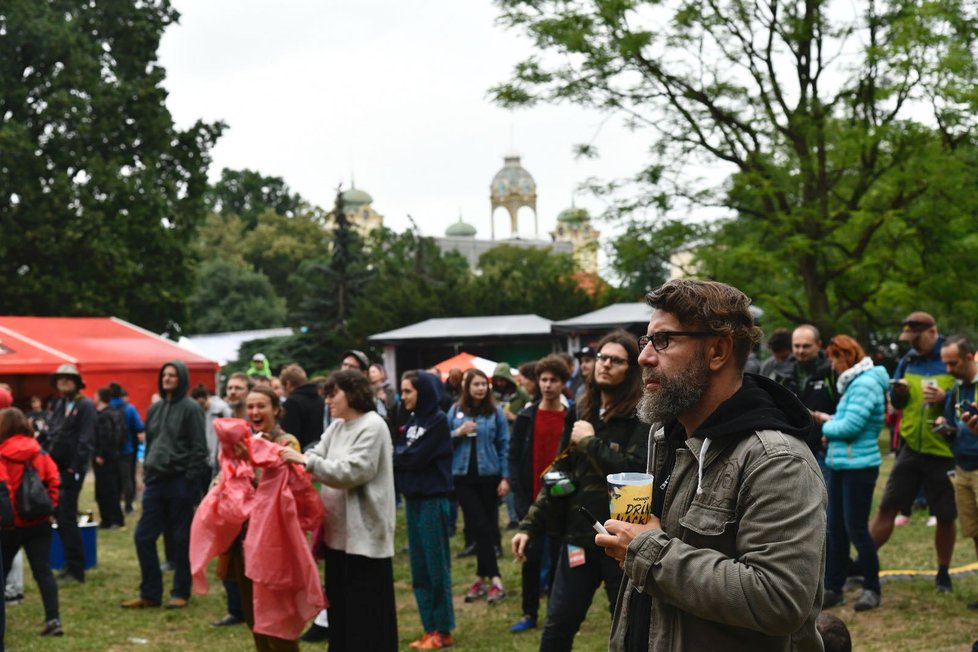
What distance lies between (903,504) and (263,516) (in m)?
4.59

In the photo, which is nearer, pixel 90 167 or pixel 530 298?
pixel 90 167

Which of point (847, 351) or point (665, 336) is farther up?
point (665, 336)

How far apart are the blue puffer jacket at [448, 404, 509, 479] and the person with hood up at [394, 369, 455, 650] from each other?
1.98m

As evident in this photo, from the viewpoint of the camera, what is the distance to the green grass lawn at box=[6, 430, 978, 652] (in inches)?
283

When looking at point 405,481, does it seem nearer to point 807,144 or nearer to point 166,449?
point 166,449

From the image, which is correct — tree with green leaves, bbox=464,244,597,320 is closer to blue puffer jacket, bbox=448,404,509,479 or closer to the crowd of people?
blue puffer jacket, bbox=448,404,509,479

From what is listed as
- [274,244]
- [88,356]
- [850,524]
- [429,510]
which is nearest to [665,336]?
[429,510]

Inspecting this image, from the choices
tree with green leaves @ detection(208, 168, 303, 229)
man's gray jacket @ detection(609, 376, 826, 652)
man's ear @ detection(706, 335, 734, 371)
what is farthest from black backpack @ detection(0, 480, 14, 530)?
tree with green leaves @ detection(208, 168, 303, 229)

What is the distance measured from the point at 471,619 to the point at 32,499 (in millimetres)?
3393

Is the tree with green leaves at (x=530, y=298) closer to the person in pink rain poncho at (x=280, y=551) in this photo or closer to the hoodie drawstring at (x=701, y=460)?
the person in pink rain poncho at (x=280, y=551)

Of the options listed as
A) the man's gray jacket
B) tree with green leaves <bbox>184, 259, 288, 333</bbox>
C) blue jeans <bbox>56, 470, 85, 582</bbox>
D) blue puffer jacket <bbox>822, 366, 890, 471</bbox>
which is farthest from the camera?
tree with green leaves <bbox>184, 259, 288, 333</bbox>

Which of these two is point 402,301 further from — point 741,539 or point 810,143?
point 741,539

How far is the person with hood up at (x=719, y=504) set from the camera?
7.95 ft

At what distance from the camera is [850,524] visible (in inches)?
296
